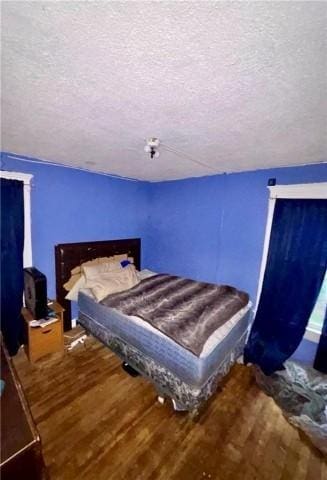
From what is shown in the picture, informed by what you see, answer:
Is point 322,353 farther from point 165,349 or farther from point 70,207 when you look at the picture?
point 70,207

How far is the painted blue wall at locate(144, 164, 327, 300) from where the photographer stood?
2693mm

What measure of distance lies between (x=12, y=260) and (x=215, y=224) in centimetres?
274

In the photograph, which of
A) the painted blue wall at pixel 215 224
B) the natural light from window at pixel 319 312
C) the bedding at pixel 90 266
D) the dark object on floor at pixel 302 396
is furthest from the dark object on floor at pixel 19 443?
the natural light from window at pixel 319 312

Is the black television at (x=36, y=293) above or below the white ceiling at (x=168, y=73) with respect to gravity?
below

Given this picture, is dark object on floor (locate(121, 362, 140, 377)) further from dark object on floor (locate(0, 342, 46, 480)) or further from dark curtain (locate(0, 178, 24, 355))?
dark object on floor (locate(0, 342, 46, 480))

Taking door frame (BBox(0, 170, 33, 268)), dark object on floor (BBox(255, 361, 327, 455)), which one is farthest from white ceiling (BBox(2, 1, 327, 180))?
dark object on floor (BBox(255, 361, 327, 455))

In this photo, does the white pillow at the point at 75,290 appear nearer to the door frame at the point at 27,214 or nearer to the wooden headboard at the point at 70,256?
the wooden headboard at the point at 70,256

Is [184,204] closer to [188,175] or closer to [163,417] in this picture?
[188,175]

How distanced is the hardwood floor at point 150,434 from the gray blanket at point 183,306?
0.71 meters

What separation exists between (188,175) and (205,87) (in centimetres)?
221

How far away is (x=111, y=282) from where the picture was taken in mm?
2900

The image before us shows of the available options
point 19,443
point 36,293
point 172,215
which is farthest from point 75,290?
point 19,443

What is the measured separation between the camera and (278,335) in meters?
2.44

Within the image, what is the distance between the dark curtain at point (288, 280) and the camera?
7.26ft
